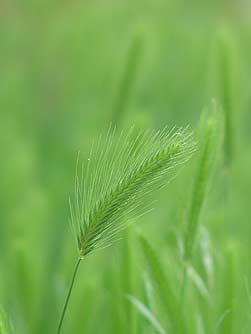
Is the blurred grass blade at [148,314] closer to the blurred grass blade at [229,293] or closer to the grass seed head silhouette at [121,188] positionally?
the blurred grass blade at [229,293]

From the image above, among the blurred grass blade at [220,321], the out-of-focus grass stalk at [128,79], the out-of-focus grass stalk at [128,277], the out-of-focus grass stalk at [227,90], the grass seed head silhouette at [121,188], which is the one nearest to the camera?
the grass seed head silhouette at [121,188]

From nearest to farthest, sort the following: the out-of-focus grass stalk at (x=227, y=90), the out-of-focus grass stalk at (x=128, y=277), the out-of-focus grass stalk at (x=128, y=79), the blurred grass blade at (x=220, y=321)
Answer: the blurred grass blade at (x=220, y=321) < the out-of-focus grass stalk at (x=128, y=277) < the out-of-focus grass stalk at (x=227, y=90) < the out-of-focus grass stalk at (x=128, y=79)

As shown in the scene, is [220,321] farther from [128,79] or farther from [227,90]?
[128,79]

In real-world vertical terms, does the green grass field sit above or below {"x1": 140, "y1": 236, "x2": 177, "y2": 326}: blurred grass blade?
above

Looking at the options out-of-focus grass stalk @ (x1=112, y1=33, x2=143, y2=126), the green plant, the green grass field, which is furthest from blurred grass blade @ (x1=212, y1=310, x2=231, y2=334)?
out-of-focus grass stalk @ (x1=112, y1=33, x2=143, y2=126)

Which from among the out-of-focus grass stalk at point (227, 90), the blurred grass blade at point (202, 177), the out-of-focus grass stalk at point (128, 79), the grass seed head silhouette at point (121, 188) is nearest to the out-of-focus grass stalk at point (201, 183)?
the blurred grass blade at point (202, 177)

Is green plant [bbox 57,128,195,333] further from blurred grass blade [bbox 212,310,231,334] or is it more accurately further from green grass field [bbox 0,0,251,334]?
blurred grass blade [bbox 212,310,231,334]

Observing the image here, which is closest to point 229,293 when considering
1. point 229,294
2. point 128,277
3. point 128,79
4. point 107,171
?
point 229,294
